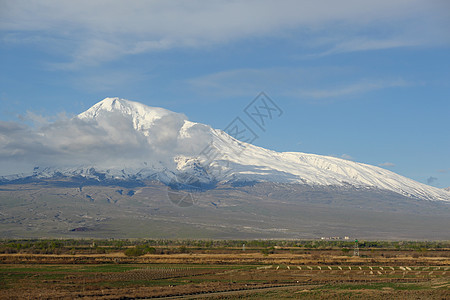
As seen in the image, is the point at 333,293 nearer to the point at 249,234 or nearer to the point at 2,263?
the point at 2,263

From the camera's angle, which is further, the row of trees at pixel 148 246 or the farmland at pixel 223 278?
the row of trees at pixel 148 246

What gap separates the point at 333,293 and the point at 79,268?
88.8 ft

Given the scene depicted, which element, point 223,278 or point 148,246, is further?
point 148,246

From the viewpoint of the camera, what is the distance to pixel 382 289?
38219mm

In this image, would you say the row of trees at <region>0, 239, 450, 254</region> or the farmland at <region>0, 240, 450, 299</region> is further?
the row of trees at <region>0, 239, 450, 254</region>

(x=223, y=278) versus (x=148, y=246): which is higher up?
(x=148, y=246)

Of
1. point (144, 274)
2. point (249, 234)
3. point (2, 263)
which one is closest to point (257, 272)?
point (144, 274)

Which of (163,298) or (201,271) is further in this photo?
(201,271)

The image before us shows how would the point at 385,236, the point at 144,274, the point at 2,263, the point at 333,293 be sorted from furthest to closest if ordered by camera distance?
1. the point at 385,236
2. the point at 2,263
3. the point at 144,274
4. the point at 333,293

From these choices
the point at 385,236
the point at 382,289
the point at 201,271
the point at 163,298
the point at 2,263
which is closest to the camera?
the point at 163,298

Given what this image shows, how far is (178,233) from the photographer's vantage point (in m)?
170

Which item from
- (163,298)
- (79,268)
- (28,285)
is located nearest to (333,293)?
(163,298)

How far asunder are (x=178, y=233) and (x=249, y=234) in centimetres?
2145

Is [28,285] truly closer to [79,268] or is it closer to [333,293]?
[79,268]
